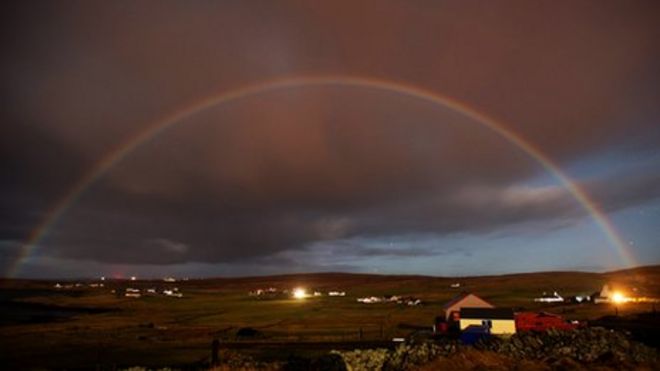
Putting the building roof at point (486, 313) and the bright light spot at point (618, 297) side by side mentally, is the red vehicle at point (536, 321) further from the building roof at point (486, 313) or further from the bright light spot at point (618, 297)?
the bright light spot at point (618, 297)

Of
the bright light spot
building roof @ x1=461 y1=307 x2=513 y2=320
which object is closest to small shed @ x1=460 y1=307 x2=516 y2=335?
building roof @ x1=461 y1=307 x2=513 y2=320

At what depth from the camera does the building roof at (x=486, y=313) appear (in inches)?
2525

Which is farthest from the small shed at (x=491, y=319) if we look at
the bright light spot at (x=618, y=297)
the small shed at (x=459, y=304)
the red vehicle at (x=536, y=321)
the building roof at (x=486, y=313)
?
the bright light spot at (x=618, y=297)

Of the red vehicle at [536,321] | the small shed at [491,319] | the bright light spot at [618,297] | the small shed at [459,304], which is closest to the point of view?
the small shed at [491,319]

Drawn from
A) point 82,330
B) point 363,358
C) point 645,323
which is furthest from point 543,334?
point 82,330

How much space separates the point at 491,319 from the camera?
63.6 meters

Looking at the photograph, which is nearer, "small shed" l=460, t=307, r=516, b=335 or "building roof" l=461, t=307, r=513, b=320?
"small shed" l=460, t=307, r=516, b=335

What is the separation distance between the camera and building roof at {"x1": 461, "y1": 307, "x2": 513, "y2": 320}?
6412 centimetres

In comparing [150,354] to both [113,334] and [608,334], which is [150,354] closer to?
[113,334]

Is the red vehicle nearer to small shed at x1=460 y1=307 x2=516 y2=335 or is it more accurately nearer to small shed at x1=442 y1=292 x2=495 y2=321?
small shed at x1=460 y1=307 x2=516 y2=335

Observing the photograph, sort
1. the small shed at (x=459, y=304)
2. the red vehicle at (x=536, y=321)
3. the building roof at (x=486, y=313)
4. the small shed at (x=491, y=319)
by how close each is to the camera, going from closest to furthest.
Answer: the small shed at (x=491, y=319) < the red vehicle at (x=536, y=321) < the building roof at (x=486, y=313) < the small shed at (x=459, y=304)

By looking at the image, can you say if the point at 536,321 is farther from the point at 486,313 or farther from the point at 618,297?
the point at 618,297

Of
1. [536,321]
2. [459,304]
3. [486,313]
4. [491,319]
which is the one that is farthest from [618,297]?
[491,319]

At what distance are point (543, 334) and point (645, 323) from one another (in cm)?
5269
